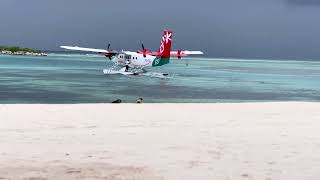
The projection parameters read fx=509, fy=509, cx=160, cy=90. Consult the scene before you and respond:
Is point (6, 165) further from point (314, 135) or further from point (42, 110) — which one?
point (42, 110)

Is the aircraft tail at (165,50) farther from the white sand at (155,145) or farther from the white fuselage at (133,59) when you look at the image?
the white sand at (155,145)

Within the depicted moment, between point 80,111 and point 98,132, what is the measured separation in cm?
346

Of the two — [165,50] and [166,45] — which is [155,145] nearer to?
[165,50]

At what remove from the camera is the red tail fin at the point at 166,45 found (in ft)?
176

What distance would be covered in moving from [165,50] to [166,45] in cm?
65

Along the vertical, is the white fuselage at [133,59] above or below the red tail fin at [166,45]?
below

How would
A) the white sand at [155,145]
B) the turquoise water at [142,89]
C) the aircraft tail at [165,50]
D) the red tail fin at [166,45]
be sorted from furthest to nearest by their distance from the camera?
the red tail fin at [166,45]
the aircraft tail at [165,50]
the turquoise water at [142,89]
the white sand at [155,145]

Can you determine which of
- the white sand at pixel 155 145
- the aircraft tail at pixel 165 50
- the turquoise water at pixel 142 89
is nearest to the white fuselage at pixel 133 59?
the aircraft tail at pixel 165 50

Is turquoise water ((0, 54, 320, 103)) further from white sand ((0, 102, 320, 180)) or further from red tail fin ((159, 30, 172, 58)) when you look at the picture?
white sand ((0, 102, 320, 180))

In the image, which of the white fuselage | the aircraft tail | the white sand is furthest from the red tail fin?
the white sand

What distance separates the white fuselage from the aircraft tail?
67cm

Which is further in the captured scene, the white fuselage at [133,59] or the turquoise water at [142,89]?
the white fuselage at [133,59]

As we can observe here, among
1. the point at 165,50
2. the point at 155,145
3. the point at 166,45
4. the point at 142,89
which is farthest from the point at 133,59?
the point at 155,145

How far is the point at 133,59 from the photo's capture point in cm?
5266
